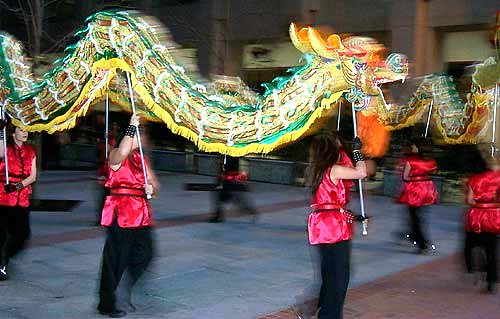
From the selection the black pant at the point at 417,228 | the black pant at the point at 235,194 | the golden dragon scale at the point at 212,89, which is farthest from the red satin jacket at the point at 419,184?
the golden dragon scale at the point at 212,89

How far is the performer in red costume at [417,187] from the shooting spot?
28.6 ft

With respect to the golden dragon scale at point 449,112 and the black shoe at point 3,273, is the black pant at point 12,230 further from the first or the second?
the golden dragon scale at point 449,112

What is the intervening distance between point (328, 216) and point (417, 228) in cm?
406

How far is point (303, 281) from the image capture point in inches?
291

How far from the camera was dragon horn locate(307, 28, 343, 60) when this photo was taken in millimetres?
5156

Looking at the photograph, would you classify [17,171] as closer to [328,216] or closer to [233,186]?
[328,216]

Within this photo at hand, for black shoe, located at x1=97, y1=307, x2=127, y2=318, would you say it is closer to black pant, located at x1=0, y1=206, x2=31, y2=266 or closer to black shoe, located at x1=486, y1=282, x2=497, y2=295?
black pant, located at x1=0, y1=206, x2=31, y2=266

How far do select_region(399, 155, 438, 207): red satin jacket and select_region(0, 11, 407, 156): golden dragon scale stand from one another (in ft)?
10.8

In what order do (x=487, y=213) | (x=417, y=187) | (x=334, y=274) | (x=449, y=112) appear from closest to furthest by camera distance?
(x=334, y=274) → (x=487, y=213) → (x=417, y=187) → (x=449, y=112)

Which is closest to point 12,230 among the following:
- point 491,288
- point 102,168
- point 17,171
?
point 17,171

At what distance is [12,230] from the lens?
7.09 metres

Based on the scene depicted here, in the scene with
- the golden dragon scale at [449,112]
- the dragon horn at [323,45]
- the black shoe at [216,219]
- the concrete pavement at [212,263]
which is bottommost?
the concrete pavement at [212,263]

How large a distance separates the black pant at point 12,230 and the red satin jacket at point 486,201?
4.82 metres

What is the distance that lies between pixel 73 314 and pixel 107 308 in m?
0.38
